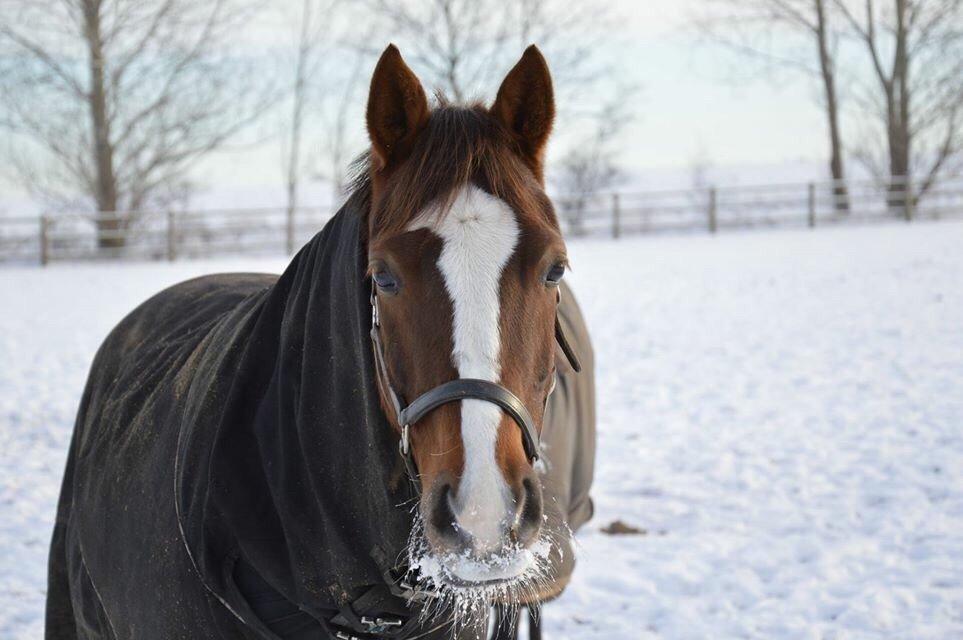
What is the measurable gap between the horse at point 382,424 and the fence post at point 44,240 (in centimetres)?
1898

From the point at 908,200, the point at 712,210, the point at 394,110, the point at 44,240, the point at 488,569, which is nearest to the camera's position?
the point at 488,569

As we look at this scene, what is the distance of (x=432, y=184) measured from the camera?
1711mm

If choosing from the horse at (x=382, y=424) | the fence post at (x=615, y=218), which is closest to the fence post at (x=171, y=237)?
the fence post at (x=615, y=218)

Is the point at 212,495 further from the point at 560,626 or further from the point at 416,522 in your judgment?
the point at 560,626

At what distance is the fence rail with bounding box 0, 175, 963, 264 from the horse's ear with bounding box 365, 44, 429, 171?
18.8m

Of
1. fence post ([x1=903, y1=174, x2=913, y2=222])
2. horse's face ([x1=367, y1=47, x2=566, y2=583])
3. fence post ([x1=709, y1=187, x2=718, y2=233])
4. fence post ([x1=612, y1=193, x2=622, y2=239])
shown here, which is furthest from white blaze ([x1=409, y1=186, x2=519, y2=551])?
fence post ([x1=903, y1=174, x2=913, y2=222])

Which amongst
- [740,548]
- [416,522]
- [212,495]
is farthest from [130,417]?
A: [740,548]

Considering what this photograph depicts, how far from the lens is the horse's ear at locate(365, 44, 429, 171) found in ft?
5.88

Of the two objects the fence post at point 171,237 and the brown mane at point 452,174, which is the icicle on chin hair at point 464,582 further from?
the fence post at point 171,237

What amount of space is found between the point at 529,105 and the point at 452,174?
0.31 meters

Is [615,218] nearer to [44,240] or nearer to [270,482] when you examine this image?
[44,240]

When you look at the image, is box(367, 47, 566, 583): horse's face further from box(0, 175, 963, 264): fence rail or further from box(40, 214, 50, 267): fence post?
box(40, 214, 50, 267): fence post

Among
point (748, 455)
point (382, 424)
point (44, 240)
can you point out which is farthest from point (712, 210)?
point (382, 424)

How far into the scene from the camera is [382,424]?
5.91ft
